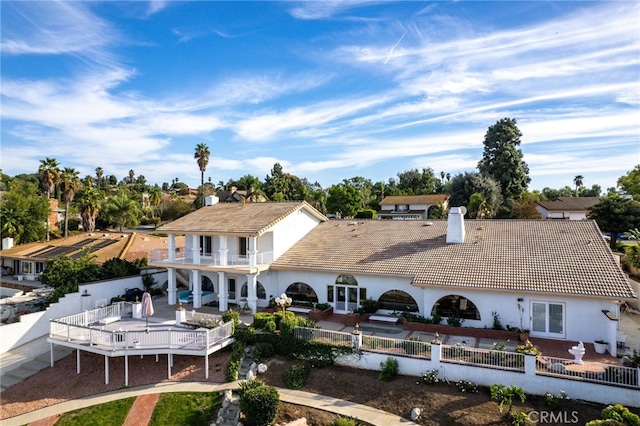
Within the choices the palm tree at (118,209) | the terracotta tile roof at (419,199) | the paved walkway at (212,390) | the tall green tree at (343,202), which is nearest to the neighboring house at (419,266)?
the paved walkway at (212,390)

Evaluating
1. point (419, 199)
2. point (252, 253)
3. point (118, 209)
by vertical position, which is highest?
point (419, 199)

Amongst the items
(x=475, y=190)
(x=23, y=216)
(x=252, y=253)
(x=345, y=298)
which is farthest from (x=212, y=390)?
(x=475, y=190)

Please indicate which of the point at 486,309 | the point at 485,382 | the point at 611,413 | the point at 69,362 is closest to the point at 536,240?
the point at 486,309

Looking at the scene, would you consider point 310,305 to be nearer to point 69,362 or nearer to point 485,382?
point 485,382

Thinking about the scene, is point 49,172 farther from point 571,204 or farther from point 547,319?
point 571,204

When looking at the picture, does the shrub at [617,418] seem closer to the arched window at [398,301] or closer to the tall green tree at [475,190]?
the arched window at [398,301]

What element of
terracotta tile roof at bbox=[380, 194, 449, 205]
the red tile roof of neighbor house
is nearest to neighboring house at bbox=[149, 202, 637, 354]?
the red tile roof of neighbor house
